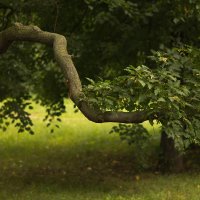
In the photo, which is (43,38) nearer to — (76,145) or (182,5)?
(182,5)

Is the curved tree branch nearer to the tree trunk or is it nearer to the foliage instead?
the foliage

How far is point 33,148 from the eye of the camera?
1661 centimetres

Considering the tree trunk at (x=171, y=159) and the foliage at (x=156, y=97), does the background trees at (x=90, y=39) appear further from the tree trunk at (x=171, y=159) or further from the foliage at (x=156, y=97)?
the foliage at (x=156, y=97)

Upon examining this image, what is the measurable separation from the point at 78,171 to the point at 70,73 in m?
6.54

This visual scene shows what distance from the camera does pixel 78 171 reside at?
1312 cm

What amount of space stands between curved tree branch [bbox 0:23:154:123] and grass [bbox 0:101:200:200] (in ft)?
10.7

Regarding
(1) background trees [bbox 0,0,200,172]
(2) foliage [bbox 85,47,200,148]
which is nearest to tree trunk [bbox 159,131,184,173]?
(1) background trees [bbox 0,0,200,172]

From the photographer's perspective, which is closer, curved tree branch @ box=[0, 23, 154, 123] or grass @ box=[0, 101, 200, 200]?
curved tree branch @ box=[0, 23, 154, 123]

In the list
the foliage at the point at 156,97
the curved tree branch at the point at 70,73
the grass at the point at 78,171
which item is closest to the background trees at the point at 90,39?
the grass at the point at 78,171

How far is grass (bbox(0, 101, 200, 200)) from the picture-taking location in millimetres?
10172

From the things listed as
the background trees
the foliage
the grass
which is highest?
the background trees

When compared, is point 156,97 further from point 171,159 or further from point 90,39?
point 171,159

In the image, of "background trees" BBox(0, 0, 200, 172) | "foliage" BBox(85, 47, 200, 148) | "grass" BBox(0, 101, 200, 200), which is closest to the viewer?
"foliage" BBox(85, 47, 200, 148)

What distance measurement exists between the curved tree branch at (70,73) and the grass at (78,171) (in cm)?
326
